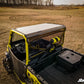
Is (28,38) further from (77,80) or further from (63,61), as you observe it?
(77,80)

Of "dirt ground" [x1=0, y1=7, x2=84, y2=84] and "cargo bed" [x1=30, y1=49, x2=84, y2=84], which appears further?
"dirt ground" [x1=0, y1=7, x2=84, y2=84]

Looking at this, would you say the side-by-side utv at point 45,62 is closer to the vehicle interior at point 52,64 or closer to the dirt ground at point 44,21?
the vehicle interior at point 52,64

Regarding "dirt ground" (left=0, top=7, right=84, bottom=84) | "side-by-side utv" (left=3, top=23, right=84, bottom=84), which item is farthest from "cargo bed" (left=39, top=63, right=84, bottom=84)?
"dirt ground" (left=0, top=7, right=84, bottom=84)

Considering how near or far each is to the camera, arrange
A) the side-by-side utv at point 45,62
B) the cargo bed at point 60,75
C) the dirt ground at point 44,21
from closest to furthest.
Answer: the side-by-side utv at point 45,62 → the cargo bed at point 60,75 → the dirt ground at point 44,21

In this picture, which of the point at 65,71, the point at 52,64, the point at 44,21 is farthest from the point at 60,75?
the point at 44,21

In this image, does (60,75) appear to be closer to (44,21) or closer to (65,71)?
(65,71)

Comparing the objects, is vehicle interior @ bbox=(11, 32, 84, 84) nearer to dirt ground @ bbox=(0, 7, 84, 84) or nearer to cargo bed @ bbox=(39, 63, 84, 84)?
cargo bed @ bbox=(39, 63, 84, 84)

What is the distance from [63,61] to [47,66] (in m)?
0.56

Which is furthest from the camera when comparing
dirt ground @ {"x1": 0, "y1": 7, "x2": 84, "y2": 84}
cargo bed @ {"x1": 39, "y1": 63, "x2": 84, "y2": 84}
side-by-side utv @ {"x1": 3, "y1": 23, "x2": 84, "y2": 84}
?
dirt ground @ {"x1": 0, "y1": 7, "x2": 84, "y2": 84}

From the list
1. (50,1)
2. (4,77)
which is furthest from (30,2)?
(4,77)

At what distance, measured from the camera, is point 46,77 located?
221 centimetres

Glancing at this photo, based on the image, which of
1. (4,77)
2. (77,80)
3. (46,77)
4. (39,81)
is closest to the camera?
(39,81)

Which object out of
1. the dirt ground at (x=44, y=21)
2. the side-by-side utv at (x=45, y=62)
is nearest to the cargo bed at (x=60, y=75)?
the side-by-side utv at (x=45, y=62)

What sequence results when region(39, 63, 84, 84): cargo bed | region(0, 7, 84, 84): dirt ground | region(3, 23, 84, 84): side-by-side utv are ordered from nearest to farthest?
region(3, 23, 84, 84): side-by-side utv < region(39, 63, 84, 84): cargo bed < region(0, 7, 84, 84): dirt ground
